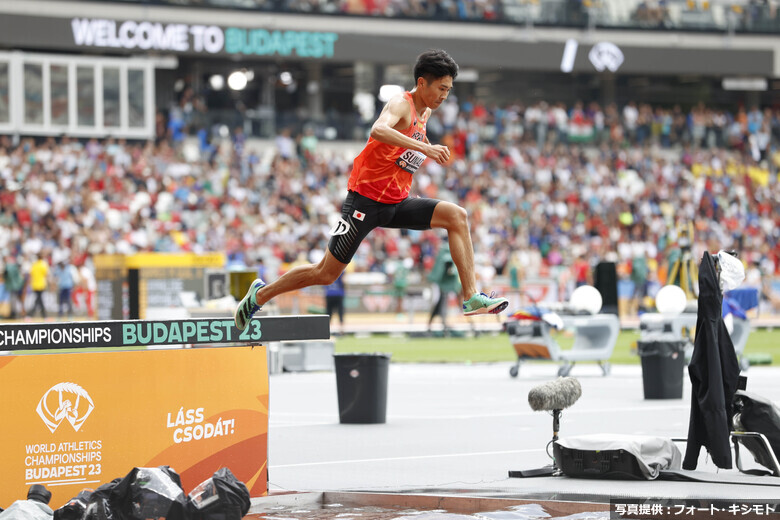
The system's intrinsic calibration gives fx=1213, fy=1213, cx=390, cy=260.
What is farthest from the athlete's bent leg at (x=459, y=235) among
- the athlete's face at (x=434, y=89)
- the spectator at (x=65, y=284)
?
the spectator at (x=65, y=284)

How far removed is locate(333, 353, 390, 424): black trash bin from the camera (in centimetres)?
1263

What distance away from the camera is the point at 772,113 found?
48.7m

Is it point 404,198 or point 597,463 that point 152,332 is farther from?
point 597,463

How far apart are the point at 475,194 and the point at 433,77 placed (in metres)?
30.7

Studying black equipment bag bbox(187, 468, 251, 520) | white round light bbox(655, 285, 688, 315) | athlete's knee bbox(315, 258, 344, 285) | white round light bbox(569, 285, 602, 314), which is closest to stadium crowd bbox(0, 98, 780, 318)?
white round light bbox(569, 285, 602, 314)

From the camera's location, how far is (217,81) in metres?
42.4

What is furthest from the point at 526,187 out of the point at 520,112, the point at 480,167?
the point at 520,112

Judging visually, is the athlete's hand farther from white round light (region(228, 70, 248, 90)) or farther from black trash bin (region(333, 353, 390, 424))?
white round light (region(228, 70, 248, 90))

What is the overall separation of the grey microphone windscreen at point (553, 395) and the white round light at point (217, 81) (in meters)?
35.0

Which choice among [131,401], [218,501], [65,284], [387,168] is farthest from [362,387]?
[65,284]

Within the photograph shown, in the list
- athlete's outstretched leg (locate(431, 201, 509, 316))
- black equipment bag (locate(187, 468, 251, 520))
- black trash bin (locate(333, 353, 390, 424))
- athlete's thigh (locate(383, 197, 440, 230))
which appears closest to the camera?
black equipment bag (locate(187, 468, 251, 520))

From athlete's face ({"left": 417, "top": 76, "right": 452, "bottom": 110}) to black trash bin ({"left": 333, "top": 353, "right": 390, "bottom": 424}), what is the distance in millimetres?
5148

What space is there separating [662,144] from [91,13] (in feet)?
68.9

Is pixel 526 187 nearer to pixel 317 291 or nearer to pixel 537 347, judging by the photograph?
pixel 317 291
